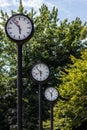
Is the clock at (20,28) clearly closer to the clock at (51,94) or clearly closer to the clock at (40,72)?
the clock at (40,72)

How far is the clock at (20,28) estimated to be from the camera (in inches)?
374

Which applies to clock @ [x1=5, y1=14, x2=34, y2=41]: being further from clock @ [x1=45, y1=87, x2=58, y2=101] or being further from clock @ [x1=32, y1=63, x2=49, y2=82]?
clock @ [x1=45, y1=87, x2=58, y2=101]

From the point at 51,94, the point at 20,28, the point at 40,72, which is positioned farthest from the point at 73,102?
the point at 20,28

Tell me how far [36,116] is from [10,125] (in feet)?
6.91

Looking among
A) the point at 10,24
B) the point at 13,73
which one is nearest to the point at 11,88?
the point at 13,73

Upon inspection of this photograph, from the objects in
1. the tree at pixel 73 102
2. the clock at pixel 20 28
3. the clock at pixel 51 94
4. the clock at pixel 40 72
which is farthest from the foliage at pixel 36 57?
the clock at pixel 20 28

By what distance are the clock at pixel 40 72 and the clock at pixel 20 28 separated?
6340 millimetres

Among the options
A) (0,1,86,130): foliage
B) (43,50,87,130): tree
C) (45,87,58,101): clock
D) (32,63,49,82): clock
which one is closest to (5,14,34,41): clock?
(32,63,49,82): clock

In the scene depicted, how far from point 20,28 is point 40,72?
6.69 m

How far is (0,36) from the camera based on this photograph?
141ft

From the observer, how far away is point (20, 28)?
955cm

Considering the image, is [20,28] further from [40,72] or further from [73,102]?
[73,102]

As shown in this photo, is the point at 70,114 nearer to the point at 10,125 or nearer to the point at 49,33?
the point at 10,125

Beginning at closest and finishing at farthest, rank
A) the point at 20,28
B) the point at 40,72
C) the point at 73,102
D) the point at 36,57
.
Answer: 1. the point at 20,28
2. the point at 40,72
3. the point at 73,102
4. the point at 36,57
